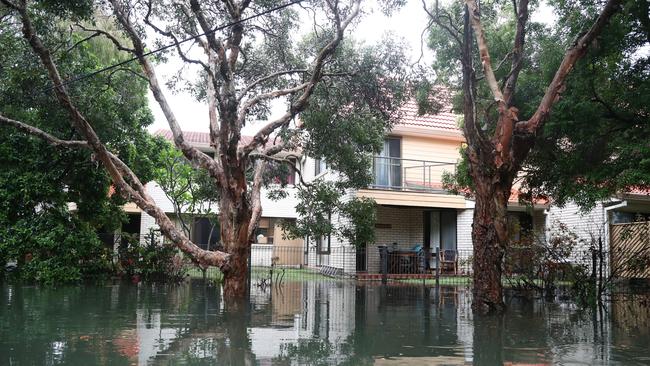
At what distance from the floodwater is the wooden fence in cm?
88

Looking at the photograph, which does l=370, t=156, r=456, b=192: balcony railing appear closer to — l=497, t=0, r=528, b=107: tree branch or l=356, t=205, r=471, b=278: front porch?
l=356, t=205, r=471, b=278: front porch

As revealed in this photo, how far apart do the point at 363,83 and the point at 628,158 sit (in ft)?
22.4

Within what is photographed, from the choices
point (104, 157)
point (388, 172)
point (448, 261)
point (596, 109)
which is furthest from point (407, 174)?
point (104, 157)

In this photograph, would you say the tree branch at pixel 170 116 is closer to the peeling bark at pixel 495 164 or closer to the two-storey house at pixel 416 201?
the peeling bark at pixel 495 164

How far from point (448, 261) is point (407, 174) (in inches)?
143

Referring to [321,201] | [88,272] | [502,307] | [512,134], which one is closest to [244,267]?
[321,201]

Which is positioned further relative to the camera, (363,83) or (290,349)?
(363,83)

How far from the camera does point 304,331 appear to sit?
8438mm

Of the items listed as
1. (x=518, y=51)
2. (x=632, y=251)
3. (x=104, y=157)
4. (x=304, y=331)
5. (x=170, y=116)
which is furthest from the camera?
(x=632, y=251)

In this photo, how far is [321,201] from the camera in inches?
630

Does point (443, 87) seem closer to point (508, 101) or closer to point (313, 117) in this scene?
point (313, 117)

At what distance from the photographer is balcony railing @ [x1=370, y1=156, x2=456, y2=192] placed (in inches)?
819

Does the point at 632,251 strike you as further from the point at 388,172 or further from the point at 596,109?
the point at 388,172

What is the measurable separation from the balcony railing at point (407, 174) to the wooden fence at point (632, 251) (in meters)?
6.44
